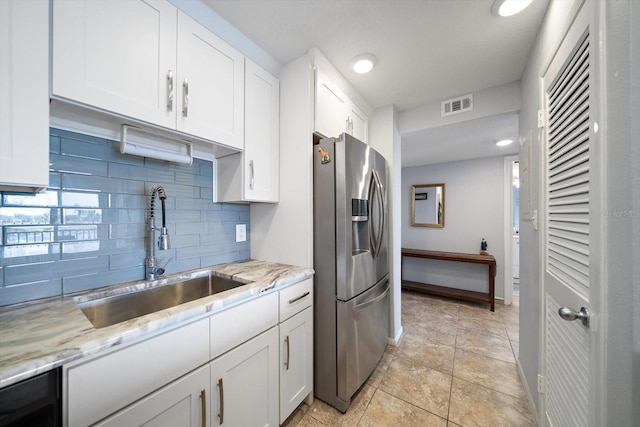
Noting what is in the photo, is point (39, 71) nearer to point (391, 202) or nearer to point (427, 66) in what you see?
point (427, 66)

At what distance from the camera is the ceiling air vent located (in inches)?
84.8

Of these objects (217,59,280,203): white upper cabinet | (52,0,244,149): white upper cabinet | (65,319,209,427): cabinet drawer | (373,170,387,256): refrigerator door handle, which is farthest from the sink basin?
(373,170,387,256): refrigerator door handle

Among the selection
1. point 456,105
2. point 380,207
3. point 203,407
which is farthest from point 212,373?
point 456,105

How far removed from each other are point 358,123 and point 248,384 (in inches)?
85.9

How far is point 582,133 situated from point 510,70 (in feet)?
4.48

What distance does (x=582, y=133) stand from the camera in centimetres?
87

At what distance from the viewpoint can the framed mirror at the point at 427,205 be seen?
412cm

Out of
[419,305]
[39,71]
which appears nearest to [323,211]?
[39,71]

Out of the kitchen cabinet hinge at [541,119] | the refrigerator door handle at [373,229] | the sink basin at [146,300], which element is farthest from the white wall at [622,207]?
the sink basin at [146,300]

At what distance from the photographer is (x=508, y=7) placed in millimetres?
1253

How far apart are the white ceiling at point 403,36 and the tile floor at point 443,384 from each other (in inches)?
97.2

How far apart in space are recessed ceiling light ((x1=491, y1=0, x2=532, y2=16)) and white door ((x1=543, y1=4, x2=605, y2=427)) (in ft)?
1.24

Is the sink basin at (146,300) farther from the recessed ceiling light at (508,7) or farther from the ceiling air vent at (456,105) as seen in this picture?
the ceiling air vent at (456,105)

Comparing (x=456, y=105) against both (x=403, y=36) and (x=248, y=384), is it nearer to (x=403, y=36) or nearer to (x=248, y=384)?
(x=403, y=36)
